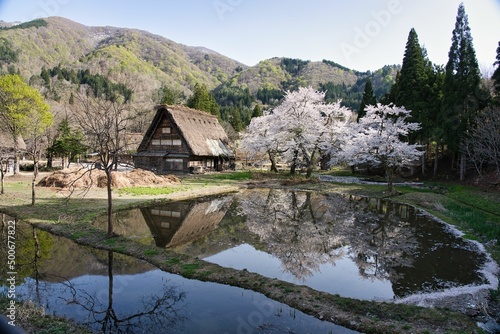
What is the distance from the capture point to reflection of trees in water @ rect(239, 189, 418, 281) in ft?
32.6

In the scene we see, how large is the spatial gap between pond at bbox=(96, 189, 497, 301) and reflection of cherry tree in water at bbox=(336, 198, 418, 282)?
3cm

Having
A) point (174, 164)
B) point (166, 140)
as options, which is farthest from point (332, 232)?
point (166, 140)

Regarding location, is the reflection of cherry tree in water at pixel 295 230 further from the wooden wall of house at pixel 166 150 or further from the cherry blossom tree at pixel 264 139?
the wooden wall of house at pixel 166 150

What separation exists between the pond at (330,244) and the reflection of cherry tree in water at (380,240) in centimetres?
3

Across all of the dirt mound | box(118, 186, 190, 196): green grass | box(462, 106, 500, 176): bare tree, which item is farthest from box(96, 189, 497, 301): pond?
box(462, 106, 500, 176): bare tree

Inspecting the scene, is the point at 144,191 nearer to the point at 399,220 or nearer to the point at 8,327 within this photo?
the point at 399,220

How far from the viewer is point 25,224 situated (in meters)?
12.5

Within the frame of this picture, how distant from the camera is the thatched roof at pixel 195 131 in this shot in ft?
117

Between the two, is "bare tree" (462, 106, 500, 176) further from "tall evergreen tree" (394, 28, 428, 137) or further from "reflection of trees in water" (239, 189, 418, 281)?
"reflection of trees in water" (239, 189, 418, 281)

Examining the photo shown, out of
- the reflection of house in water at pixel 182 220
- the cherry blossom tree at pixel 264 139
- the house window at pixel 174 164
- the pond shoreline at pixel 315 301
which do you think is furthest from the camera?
the house window at pixel 174 164

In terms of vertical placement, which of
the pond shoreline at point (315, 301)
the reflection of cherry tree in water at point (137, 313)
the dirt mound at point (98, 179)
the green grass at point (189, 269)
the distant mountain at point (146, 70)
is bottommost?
the reflection of cherry tree in water at point (137, 313)

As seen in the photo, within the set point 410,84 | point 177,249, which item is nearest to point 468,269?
point 177,249

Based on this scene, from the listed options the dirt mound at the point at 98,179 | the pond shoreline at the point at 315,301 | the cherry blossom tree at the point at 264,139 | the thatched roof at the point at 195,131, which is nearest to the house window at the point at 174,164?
the thatched roof at the point at 195,131

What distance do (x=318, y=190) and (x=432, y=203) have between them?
8647mm
